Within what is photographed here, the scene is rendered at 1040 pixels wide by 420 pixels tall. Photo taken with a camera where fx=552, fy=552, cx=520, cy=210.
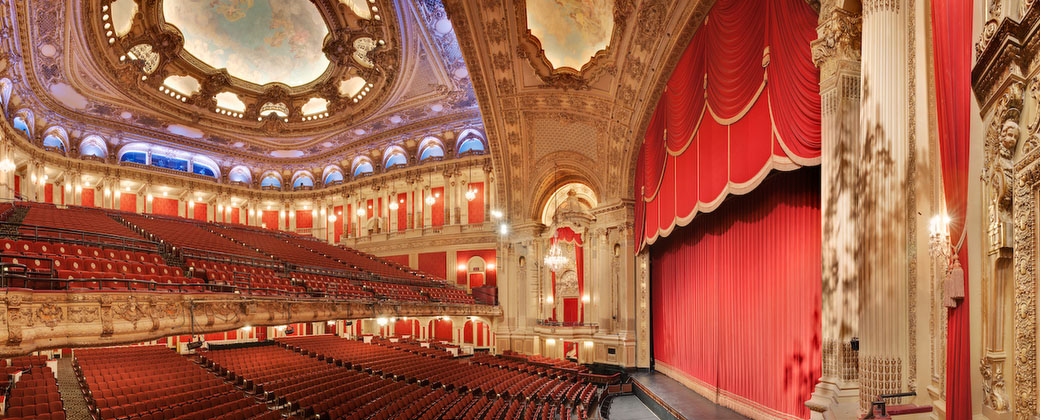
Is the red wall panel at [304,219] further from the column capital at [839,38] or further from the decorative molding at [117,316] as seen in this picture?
the column capital at [839,38]

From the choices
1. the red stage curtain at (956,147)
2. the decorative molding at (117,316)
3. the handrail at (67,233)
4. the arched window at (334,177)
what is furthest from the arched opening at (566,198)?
the red stage curtain at (956,147)

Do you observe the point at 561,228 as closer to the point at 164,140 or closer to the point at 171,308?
the point at 171,308

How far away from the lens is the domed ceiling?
50.6 feet

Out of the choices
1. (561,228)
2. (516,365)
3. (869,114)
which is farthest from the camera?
(561,228)

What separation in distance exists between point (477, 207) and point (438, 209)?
1.64 m

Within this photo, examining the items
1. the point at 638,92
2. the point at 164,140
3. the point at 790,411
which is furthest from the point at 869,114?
the point at 164,140

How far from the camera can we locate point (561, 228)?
49.2 feet

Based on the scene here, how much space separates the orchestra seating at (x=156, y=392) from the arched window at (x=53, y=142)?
41.3ft

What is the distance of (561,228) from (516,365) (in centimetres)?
384

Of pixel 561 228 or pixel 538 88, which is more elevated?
pixel 538 88

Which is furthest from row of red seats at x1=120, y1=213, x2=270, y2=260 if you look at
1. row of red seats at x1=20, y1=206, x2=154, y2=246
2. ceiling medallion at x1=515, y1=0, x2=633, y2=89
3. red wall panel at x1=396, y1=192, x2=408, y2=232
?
ceiling medallion at x1=515, y1=0, x2=633, y2=89

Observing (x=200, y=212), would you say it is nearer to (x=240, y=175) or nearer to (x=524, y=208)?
(x=240, y=175)

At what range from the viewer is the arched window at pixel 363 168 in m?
22.4

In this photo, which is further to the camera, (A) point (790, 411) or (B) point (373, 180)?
(B) point (373, 180)
